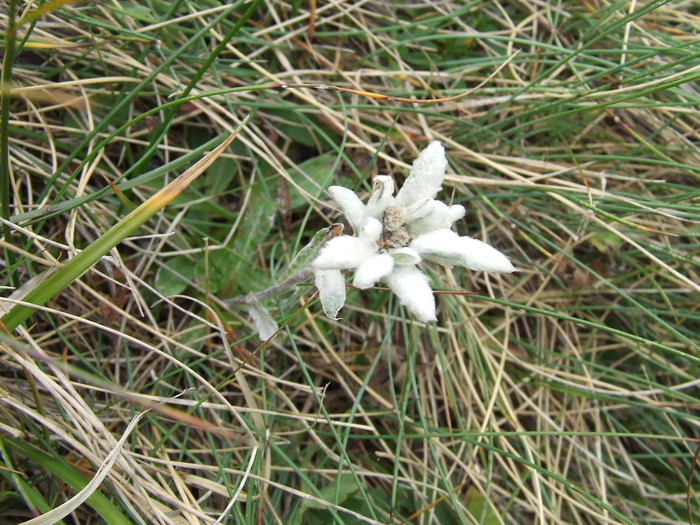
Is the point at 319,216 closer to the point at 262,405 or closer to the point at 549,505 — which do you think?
the point at 262,405

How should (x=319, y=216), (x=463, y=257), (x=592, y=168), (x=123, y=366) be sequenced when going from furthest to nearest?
(x=592, y=168), (x=319, y=216), (x=123, y=366), (x=463, y=257)

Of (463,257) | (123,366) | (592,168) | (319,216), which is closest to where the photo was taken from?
(463,257)

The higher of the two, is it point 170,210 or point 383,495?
point 170,210

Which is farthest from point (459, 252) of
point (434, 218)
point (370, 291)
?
point (370, 291)

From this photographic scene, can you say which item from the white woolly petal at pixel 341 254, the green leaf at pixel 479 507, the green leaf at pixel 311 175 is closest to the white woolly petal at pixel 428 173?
the white woolly petal at pixel 341 254

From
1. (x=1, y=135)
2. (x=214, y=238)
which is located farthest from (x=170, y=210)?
(x=1, y=135)

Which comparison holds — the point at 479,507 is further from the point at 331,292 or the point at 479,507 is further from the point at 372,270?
the point at 372,270

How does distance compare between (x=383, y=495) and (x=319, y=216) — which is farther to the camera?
(x=319, y=216)

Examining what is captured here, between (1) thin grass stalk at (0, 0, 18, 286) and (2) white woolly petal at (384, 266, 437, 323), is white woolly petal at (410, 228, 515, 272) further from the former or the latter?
(1) thin grass stalk at (0, 0, 18, 286)

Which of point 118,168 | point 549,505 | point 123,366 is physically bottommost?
point 549,505
